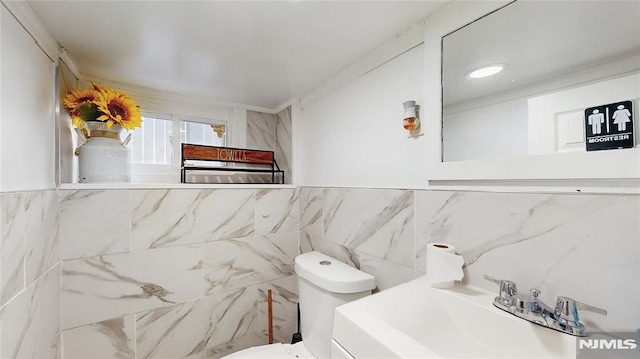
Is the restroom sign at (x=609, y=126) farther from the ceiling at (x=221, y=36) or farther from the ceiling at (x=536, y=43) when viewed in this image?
the ceiling at (x=221, y=36)

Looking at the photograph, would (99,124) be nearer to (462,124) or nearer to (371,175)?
(371,175)

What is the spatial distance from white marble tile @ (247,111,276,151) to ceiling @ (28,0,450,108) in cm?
49

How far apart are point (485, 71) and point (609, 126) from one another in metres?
0.39

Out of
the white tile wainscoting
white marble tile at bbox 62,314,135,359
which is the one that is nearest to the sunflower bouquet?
the white tile wainscoting

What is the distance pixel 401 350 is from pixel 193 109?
6.16 ft

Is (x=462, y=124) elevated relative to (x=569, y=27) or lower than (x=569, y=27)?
lower

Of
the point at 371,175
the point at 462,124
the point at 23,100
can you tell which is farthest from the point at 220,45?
the point at 462,124

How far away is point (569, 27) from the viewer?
27.0 inches

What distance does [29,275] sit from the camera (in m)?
0.82

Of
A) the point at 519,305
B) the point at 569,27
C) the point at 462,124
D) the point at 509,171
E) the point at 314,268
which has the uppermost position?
the point at 569,27

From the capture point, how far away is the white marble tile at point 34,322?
695 mm

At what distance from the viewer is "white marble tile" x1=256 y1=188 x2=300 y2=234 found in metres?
1.62

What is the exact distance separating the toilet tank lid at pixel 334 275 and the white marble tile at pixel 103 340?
2.90 ft

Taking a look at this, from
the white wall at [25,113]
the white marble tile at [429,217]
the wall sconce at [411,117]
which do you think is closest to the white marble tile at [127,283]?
the white wall at [25,113]
